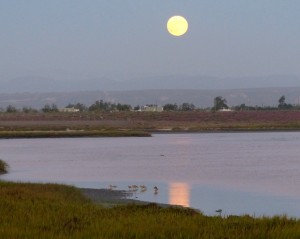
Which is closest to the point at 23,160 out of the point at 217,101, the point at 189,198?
the point at 189,198

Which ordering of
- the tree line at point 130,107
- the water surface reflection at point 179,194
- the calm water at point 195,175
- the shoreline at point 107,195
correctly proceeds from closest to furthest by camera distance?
the shoreline at point 107,195, the water surface reflection at point 179,194, the calm water at point 195,175, the tree line at point 130,107

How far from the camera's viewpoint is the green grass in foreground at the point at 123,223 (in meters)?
11.7

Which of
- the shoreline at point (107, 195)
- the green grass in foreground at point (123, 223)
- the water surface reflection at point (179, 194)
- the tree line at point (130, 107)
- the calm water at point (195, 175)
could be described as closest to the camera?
the green grass in foreground at point (123, 223)

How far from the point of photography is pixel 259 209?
74.2 feet

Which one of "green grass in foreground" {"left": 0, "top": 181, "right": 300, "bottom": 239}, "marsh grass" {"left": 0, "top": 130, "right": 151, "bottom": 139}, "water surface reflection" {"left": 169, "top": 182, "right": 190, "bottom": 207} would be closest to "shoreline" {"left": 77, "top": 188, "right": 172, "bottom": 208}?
"water surface reflection" {"left": 169, "top": 182, "right": 190, "bottom": 207}

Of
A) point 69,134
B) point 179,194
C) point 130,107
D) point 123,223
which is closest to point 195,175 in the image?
point 179,194

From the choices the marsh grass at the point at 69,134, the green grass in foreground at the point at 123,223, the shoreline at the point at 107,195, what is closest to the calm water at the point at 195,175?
the shoreline at the point at 107,195

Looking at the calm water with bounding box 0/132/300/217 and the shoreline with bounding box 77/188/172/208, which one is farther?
the calm water with bounding box 0/132/300/217

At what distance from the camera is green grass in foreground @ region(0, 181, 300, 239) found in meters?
11.7

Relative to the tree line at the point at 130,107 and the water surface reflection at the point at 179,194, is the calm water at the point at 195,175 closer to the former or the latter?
the water surface reflection at the point at 179,194

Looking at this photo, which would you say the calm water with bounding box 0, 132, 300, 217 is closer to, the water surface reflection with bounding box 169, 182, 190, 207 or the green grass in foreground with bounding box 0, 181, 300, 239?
the water surface reflection with bounding box 169, 182, 190, 207

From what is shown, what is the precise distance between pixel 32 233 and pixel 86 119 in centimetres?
12985

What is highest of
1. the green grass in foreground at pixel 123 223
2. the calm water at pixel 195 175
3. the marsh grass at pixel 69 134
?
the green grass in foreground at pixel 123 223

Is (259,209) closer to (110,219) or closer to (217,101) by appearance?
(110,219)
